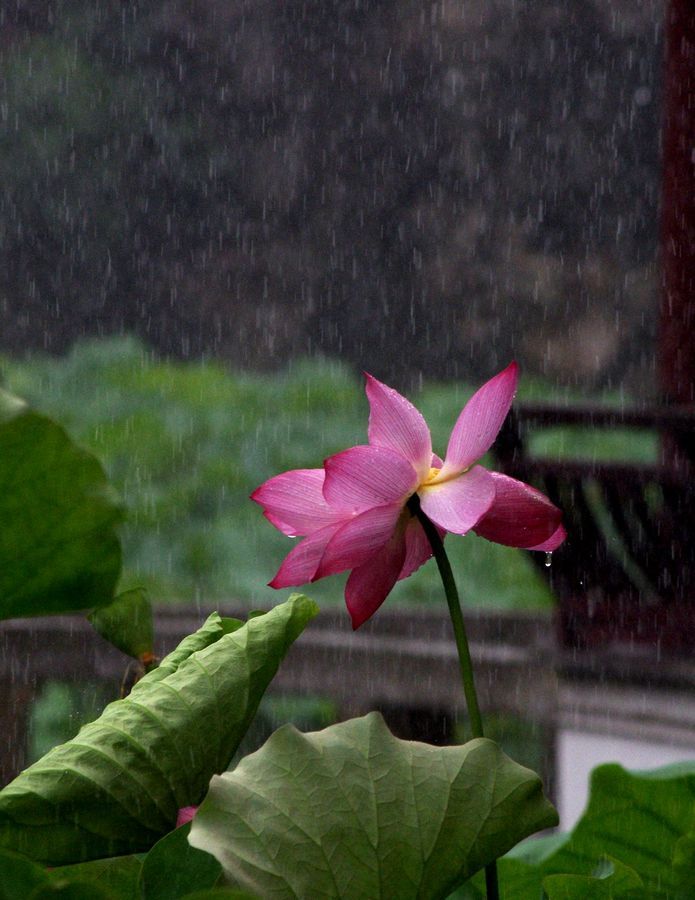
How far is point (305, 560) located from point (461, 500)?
4 cm

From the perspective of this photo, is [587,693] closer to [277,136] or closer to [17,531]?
[17,531]

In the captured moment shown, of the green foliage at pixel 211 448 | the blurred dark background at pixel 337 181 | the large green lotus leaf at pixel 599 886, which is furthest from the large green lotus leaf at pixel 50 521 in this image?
the blurred dark background at pixel 337 181

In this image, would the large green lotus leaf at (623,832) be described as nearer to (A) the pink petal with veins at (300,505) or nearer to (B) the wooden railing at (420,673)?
(A) the pink petal with veins at (300,505)

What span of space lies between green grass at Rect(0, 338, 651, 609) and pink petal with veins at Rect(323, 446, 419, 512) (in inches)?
153

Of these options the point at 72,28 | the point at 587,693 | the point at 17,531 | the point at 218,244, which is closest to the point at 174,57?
the point at 72,28

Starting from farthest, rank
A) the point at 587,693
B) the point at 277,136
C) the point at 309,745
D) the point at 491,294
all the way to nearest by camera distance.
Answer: the point at 277,136 < the point at 491,294 < the point at 587,693 < the point at 309,745

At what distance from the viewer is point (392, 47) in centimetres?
616

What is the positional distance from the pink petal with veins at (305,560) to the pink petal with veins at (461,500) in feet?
0.08

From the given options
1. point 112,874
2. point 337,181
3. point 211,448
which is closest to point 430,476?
point 112,874

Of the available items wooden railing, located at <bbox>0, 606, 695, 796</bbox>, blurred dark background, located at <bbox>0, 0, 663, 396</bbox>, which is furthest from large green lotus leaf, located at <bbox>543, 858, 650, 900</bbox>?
blurred dark background, located at <bbox>0, 0, 663, 396</bbox>

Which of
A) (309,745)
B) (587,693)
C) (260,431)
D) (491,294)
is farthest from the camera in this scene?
(491,294)

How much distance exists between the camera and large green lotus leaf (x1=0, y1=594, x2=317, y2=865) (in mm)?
252

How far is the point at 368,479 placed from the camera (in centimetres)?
28

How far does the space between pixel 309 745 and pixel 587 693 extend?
1769 mm
